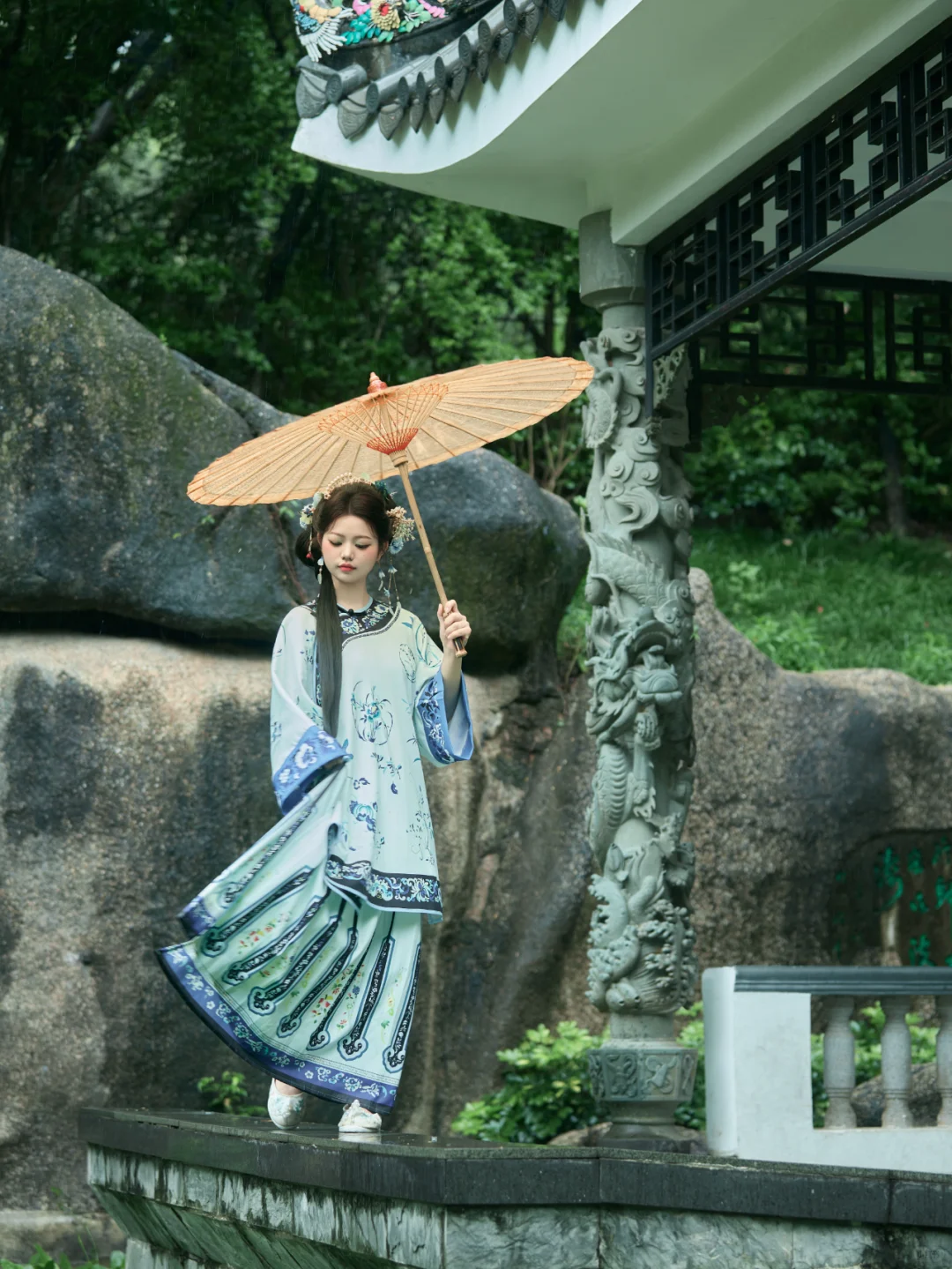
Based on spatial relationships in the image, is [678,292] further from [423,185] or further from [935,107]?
[935,107]

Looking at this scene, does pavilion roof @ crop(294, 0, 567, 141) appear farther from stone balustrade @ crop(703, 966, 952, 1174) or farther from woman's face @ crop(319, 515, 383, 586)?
stone balustrade @ crop(703, 966, 952, 1174)

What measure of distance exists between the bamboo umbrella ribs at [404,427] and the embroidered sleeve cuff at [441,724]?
39 cm

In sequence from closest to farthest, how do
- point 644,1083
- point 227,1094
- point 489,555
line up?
point 644,1083 → point 227,1094 → point 489,555

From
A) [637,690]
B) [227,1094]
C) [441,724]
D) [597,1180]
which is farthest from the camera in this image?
[227,1094]

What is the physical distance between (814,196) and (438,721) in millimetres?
2175

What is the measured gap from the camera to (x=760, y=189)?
6.01 meters

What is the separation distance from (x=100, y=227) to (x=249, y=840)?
24.7 ft

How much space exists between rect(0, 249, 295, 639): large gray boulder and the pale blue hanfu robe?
345 centimetres

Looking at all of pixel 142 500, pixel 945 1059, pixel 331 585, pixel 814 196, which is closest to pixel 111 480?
pixel 142 500

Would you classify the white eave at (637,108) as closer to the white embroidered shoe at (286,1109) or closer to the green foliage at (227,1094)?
the white embroidered shoe at (286,1109)

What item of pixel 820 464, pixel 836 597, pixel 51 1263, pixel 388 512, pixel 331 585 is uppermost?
pixel 820 464

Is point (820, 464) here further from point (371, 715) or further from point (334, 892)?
point (334, 892)

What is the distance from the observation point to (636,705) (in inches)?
257

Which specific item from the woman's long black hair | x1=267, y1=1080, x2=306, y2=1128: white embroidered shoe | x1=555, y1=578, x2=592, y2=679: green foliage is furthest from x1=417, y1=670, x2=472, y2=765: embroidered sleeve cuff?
x1=555, y1=578, x2=592, y2=679: green foliage
